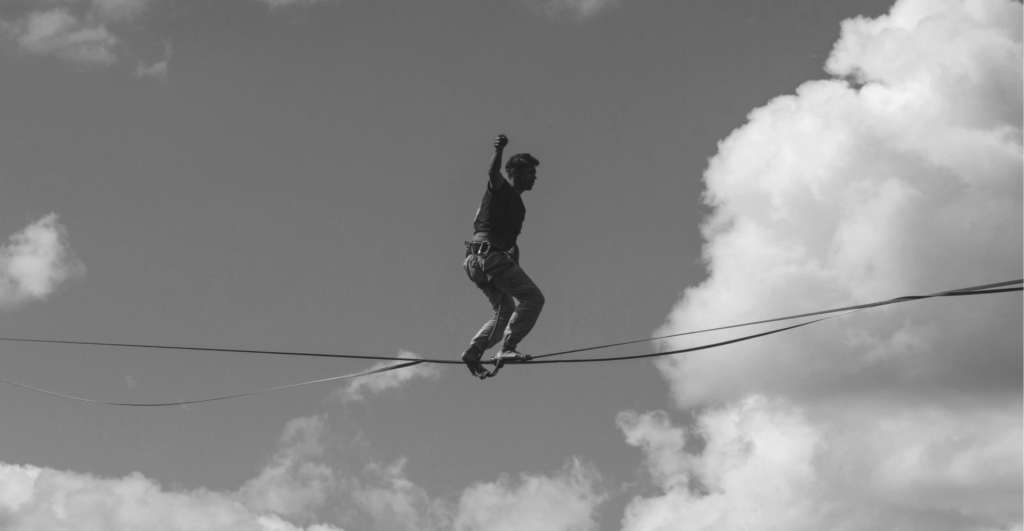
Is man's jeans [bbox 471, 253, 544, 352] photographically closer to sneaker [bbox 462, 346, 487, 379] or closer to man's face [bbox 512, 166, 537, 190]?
sneaker [bbox 462, 346, 487, 379]

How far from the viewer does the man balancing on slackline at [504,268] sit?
11.6 m

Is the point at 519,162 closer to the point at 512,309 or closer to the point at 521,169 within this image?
the point at 521,169

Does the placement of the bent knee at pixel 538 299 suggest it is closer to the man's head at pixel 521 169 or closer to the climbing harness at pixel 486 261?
the climbing harness at pixel 486 261

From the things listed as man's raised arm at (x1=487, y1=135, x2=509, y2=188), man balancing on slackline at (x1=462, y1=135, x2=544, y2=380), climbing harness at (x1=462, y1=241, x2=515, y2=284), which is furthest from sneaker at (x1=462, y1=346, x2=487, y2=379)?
man's raised arm at (x1=487, y1=135, x2=509, y2=188)

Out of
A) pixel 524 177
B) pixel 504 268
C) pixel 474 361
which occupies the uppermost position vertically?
pixel 524 177

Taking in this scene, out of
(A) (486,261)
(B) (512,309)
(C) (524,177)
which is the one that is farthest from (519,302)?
(C) (524,177)

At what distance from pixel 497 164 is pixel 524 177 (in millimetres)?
717

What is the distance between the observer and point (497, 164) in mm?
10961

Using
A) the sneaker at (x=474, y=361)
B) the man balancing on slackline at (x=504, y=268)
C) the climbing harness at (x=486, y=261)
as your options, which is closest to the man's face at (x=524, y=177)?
the man balancing on slackline at (x=504, y=268)

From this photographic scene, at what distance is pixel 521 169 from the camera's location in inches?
457

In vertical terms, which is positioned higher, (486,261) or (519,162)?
(519,162)

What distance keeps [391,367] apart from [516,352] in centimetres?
154

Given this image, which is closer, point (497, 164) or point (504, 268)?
point (497, 164)

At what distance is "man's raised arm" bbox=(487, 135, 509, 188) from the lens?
10664mm
